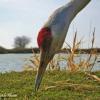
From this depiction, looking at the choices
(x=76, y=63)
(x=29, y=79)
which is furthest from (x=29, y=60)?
(x=29, y=79)

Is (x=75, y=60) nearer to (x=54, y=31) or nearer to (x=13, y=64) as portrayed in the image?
(x=13, y=64)

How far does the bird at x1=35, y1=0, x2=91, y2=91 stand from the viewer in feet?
16.3

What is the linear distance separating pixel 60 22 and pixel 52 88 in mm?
2527

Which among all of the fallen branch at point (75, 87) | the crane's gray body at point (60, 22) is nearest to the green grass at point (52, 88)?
the fallen branch at point (75, 87)

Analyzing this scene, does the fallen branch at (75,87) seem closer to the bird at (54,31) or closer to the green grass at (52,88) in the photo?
the green grass at (52,88)

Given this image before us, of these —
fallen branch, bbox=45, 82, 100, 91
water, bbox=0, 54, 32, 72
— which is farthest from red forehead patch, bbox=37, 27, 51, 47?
water, bbox=0, 54, 32, 72

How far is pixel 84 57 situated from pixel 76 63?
375 mm

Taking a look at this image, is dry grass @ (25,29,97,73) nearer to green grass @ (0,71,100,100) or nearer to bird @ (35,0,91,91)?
green grass @ (0,71,100,100)

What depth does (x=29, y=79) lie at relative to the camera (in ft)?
28.7

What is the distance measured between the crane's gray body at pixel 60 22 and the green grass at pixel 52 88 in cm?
162

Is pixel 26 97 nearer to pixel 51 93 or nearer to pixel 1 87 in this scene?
pixel 51 93

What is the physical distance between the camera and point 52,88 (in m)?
7.44

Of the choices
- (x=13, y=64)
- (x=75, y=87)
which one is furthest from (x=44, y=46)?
(x=13, y=64)

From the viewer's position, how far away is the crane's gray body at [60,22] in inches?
197
